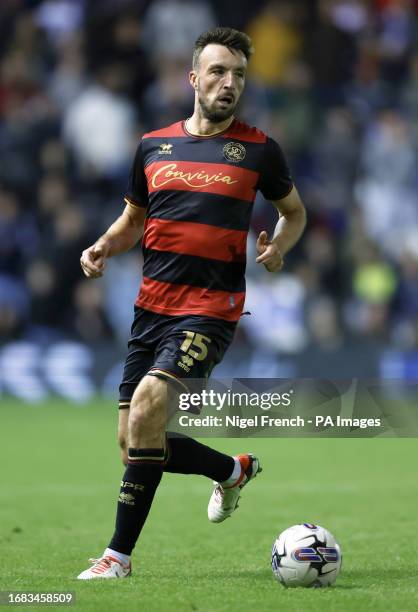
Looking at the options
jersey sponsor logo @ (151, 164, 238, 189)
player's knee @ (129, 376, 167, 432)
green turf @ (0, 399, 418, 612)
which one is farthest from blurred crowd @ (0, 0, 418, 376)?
player's knee @ (129, 376, 167, 432)

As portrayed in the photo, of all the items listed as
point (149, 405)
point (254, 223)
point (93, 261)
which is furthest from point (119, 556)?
point (254, 223)

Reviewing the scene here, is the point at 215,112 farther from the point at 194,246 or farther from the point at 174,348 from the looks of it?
the point at 174,348

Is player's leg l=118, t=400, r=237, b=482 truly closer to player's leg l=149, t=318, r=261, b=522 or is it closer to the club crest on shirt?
player's leg l=149, t=318, r=261, b=522

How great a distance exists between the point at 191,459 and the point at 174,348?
2.63 feet

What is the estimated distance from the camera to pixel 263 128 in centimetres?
1816


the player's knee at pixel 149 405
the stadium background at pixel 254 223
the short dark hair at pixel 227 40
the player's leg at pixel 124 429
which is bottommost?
the stadium background at pixel 254 223

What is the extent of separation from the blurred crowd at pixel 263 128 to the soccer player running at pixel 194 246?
31.3 feet

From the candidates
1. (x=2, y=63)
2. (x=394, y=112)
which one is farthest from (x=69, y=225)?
(x=394, y=112)

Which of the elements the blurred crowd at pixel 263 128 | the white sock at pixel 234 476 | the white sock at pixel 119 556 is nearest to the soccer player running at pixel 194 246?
the white sock at pixel 119 556

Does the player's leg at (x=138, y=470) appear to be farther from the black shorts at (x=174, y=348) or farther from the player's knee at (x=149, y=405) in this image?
the black shorts at (x=174, y=348)

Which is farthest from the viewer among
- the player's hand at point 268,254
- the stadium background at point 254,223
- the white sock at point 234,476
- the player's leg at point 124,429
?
the stadium background at point 254,223

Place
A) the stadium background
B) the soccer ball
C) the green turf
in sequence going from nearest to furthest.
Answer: the green turf < the soccer ball < the stadium background

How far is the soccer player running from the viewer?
244 inches

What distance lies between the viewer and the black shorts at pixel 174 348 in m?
6.14
